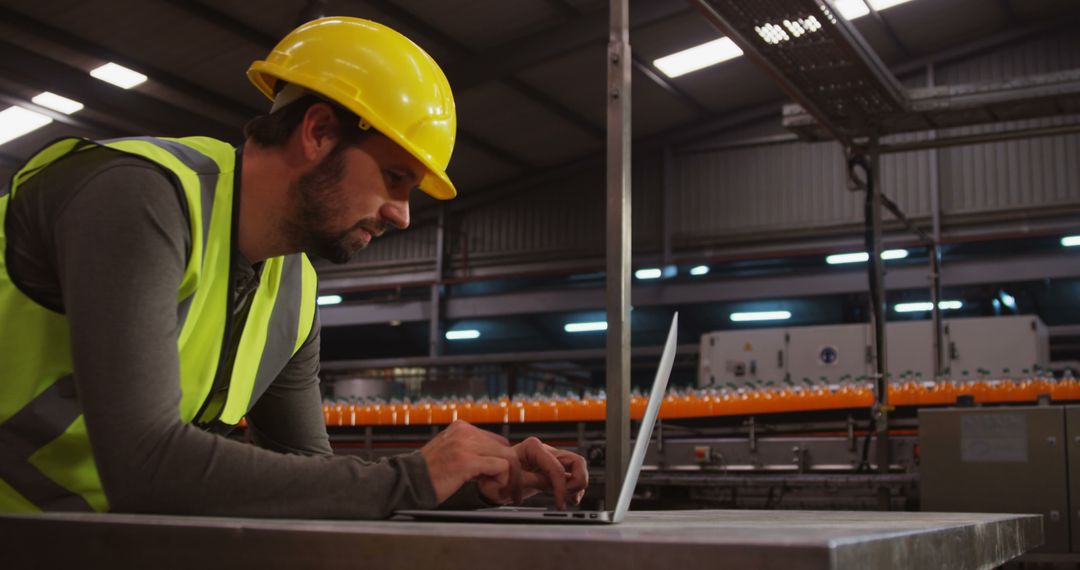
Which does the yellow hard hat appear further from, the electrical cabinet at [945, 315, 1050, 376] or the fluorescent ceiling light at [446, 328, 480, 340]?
the fluorescent ceiling light at [446, 328, 480, 340]

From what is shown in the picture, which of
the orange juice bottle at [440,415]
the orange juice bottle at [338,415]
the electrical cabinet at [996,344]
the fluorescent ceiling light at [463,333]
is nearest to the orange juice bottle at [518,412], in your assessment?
the orange juice bottle at [440,415]

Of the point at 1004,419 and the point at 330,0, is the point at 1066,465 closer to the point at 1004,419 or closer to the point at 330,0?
the point at 1004,419

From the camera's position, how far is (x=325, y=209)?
147 cm

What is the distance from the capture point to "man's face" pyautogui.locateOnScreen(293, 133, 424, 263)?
146 cm

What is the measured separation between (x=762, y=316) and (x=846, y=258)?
169 cm

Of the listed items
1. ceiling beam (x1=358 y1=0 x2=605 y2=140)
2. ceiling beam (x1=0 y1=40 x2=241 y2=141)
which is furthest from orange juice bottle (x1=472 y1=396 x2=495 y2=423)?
ceiling beam (x1=0 y1=40 x2=241 y2=141)

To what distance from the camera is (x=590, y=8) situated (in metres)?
10.5

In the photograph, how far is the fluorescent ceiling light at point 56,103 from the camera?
9875 millimetres

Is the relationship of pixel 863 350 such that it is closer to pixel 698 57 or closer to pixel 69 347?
pixel 698 57

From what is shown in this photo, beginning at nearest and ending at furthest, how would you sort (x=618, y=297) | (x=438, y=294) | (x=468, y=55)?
(x=618, y=297) → (x=468, y=55) → (x=438, y=294)

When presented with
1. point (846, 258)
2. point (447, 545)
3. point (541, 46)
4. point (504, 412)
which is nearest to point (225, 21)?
point (541, 46)

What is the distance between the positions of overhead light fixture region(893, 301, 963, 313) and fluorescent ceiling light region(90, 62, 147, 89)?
9.16 metres

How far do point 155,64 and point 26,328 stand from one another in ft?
30.9

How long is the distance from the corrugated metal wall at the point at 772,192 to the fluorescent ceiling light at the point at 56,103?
5.80 m
